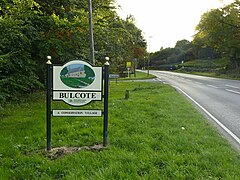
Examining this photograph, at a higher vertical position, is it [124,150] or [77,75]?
[77,75]

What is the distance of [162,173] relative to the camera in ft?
13.3

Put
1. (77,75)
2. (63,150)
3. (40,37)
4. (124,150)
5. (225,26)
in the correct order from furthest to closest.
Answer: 1. (225,26)
2. (40,37)
3. (77,75)
4. (63,150)
5. (124,150)

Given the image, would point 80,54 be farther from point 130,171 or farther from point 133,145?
point 130,171

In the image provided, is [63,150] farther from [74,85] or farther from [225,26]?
[225,26]

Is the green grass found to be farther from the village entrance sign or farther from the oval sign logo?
the oval sign logo

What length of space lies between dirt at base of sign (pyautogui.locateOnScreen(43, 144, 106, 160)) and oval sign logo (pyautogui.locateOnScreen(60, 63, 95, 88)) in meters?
1.20

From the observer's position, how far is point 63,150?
5188mm

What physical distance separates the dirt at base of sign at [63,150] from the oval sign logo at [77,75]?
1.20 metres

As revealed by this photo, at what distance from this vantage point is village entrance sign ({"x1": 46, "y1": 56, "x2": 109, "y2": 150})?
5348mm

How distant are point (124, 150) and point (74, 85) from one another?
1.57 meters

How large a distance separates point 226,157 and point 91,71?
2.90 metres

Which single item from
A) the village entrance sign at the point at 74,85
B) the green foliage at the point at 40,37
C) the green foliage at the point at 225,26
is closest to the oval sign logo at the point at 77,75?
the village entrance sign at the point at 74,85

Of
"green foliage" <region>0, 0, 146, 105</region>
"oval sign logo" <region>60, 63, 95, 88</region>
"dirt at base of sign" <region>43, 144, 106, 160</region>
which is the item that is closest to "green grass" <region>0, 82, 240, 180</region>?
"dirt at base of sign" <region>43, 144, 106, 160</region>

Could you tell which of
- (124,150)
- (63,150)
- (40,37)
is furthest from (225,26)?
(63,150)
